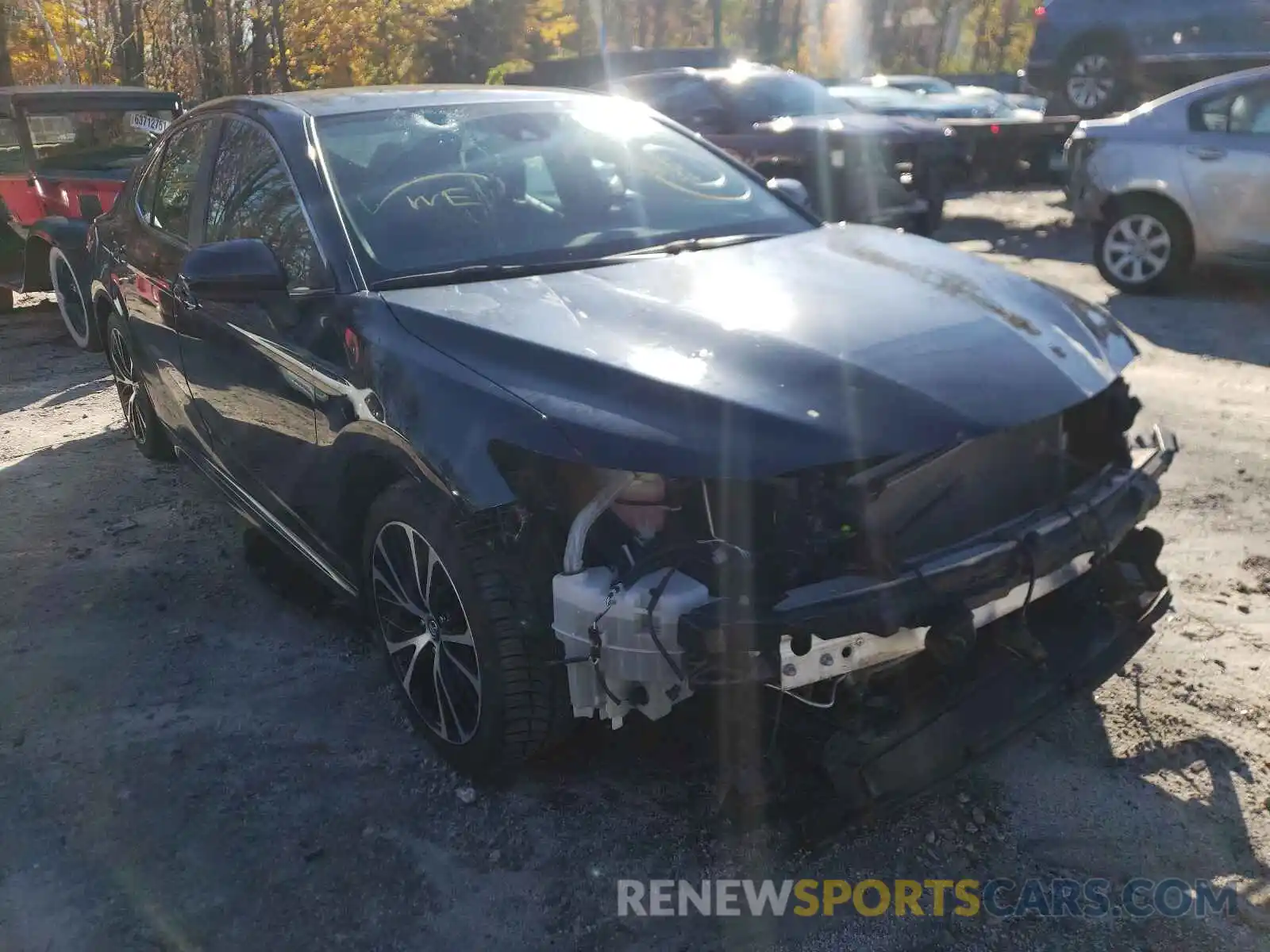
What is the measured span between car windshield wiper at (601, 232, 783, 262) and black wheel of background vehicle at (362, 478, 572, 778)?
1.00 meters

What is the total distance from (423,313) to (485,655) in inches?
35.0

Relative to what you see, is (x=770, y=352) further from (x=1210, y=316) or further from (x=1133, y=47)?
(x=1133, y=47)

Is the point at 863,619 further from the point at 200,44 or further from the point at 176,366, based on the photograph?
the point at 200,44

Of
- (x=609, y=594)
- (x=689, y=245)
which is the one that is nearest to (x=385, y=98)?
(x=689, y=245)

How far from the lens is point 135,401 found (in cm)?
545

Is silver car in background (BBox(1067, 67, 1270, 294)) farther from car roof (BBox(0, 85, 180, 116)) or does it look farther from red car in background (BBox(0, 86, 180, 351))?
car roof (BBox(0, 85, 180, 116))

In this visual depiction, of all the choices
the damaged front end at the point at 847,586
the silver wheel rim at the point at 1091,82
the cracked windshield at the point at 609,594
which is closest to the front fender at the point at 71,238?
the cracked windshield at the point at 609,594

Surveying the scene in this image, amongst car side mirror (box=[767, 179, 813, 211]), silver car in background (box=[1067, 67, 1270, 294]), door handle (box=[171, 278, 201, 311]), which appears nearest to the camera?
door handle (box=[171, 278, 201, 311])

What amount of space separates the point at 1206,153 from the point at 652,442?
7011mm

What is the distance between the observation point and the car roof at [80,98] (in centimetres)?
858

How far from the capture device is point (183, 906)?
261 centimetres

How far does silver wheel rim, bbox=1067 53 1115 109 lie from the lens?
14.0 metres

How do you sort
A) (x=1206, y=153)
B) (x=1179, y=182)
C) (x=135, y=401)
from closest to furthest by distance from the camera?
(x=135, y=401) → (x=1206, y=153) → (x=1179, y=182)

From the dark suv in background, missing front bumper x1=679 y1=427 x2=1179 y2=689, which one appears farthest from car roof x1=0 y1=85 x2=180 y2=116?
the dark suv in background
